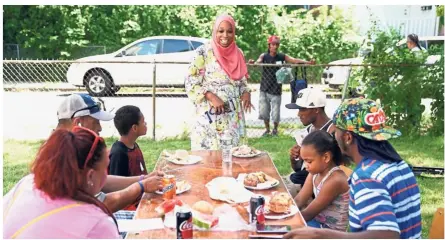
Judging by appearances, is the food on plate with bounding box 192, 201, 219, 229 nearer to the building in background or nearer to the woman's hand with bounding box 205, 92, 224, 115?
the woman's hand with bounding box 205, 92, 224, 115

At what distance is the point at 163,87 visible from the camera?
433 inches

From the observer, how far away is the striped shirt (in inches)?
77.9

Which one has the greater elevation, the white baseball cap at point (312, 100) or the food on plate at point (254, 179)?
the white baseball cap at point (312, 100)

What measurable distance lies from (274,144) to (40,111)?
500 centimetres

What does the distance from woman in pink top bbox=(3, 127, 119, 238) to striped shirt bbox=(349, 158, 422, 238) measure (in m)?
1.03

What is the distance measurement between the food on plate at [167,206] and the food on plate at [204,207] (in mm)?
126

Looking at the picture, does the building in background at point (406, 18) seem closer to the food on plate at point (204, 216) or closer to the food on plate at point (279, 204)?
the food on plate at point (279, 204)

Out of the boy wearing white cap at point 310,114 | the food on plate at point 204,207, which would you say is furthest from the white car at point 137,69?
the food on plate at point 204,207

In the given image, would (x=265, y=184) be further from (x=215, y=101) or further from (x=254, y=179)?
(x=215, y=101)

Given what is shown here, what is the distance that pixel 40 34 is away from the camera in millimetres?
14977

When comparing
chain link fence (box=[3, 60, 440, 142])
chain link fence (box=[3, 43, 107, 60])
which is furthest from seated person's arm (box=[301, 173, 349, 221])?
chain link fence (box=[3, 43, 107, 60])

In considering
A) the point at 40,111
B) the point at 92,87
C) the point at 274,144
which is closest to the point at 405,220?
the point at 274,144

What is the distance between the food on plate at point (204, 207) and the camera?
97.4 inches

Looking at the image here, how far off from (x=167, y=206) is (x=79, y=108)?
122 centimetres
